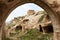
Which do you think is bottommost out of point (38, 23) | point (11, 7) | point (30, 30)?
point (30, 30)

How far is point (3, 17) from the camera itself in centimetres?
721

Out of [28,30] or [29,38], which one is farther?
[28,30]

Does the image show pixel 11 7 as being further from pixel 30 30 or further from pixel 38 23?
pixel 30 30

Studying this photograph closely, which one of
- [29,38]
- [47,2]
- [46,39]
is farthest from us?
[29,38]

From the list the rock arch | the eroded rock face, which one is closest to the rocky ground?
the eroded rock face

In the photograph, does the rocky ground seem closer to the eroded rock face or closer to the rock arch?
the eroded rock face

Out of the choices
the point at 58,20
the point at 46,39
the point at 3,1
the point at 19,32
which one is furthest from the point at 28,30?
the point at 3,1

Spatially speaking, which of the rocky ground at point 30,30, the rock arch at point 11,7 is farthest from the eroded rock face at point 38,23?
the rock arch at point 11,7

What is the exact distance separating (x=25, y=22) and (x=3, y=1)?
10072mm

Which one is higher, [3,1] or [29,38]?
[3,1]

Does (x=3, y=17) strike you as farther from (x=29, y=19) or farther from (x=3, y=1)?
(x=29, y=19)

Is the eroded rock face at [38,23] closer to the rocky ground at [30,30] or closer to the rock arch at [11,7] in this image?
the rocky ground at [30,30]

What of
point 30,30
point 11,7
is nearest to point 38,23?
point 30,30

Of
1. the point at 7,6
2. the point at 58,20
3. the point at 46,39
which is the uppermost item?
the point at 7,6
